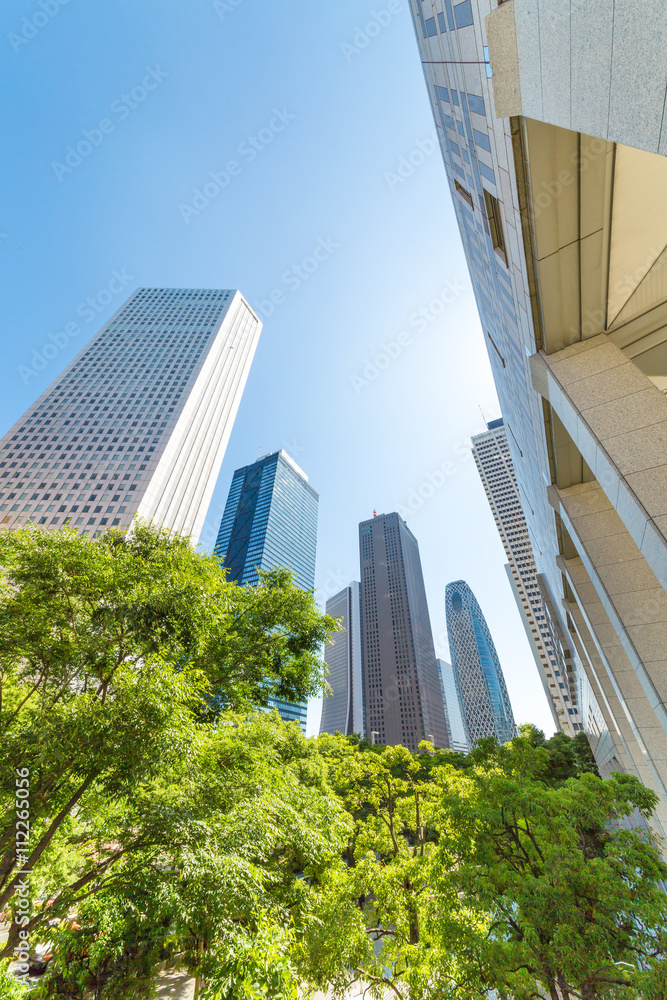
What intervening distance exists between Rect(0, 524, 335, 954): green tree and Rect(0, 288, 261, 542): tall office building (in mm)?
57879

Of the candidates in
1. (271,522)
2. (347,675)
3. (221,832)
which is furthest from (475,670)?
(221,832)

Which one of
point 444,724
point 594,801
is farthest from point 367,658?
point 594,801

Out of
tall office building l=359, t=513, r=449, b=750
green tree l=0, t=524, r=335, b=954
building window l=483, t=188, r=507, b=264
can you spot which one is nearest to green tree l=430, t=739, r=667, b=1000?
green tree l=0, t=524, r=335, b=954

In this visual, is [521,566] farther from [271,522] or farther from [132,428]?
[132,428]

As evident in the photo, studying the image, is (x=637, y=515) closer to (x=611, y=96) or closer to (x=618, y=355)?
(x=618, y=355)

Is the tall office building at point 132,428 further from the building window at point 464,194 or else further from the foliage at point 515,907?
the foliage at point 515,907

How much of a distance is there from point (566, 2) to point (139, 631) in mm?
9734

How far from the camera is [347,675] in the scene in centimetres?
14812

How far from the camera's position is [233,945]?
430cm

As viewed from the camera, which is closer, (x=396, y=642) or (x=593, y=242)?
(x=593, y=242)

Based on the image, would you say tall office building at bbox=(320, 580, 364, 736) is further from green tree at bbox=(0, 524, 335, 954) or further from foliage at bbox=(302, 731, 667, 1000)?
green tree at bbox=(0, 524, 335, 954)

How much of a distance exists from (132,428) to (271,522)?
47.5 m

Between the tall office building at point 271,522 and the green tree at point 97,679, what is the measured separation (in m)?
89.9

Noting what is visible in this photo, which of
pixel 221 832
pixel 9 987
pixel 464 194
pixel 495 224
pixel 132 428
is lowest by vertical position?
pixel 9 987
